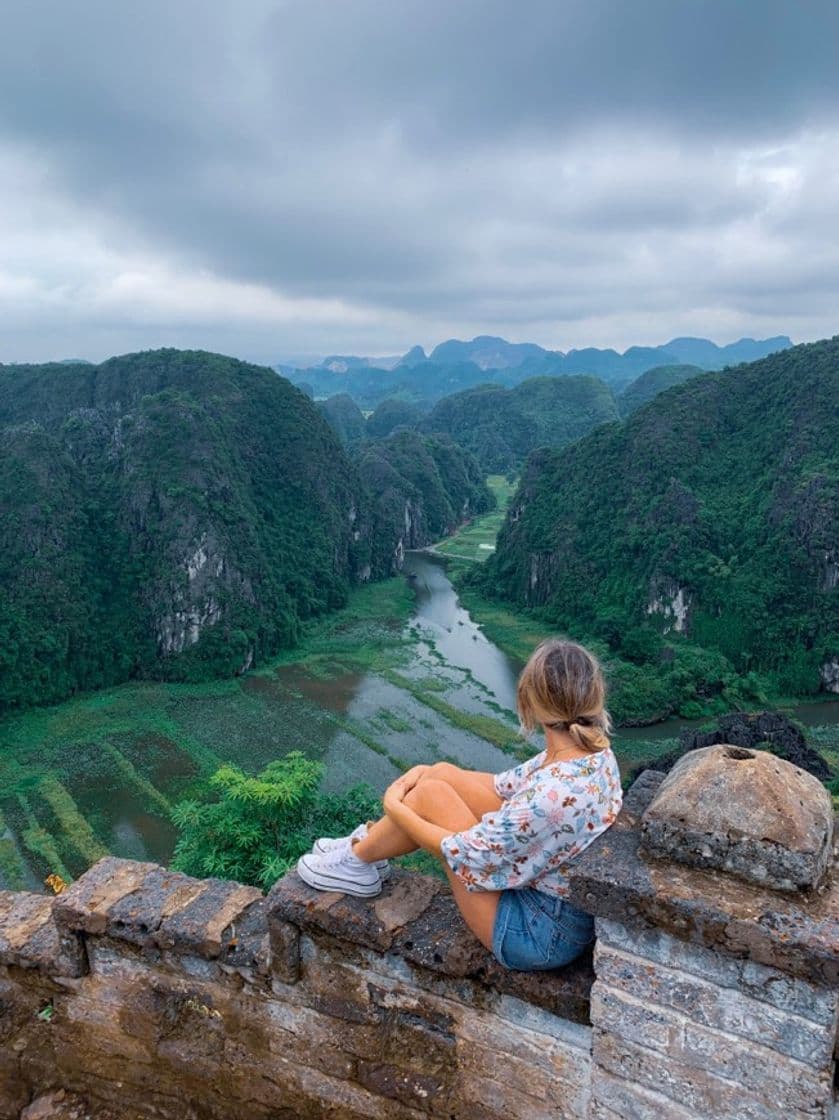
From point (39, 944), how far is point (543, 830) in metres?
2.56

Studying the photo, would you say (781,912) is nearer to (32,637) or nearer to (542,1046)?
(542,1046)

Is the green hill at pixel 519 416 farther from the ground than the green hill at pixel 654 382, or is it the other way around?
the green hill at pixel 654 382

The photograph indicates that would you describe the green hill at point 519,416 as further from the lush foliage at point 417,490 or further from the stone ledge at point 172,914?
the stone ledge at point 172,914

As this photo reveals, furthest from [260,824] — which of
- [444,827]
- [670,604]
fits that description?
[670,604]

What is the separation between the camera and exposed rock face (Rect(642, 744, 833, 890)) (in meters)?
2.06

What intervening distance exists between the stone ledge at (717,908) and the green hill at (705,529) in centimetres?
3456

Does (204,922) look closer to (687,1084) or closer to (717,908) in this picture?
(687,1084)

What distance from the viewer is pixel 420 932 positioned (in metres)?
2.69

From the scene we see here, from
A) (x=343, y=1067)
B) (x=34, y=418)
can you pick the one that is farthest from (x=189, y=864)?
(x=34, y=418)

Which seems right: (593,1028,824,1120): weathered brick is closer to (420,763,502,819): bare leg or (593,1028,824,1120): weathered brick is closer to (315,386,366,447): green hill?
(420,763,502,819): bare leg

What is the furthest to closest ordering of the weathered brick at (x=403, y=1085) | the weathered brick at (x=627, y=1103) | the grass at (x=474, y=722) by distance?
the grass at (x=474, y=722) → the weathered brick at (x=403, y=1085) → the weathered brick at (x=627, y=1103)

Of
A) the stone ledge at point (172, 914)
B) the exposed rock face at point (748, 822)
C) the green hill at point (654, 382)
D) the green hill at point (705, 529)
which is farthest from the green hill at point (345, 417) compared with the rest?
the exposed rock face at point (748, 822)

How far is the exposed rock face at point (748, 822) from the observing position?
206 centimetres

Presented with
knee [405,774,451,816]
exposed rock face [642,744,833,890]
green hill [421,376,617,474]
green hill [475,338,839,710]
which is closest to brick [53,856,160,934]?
knee [405,774,451,816]
